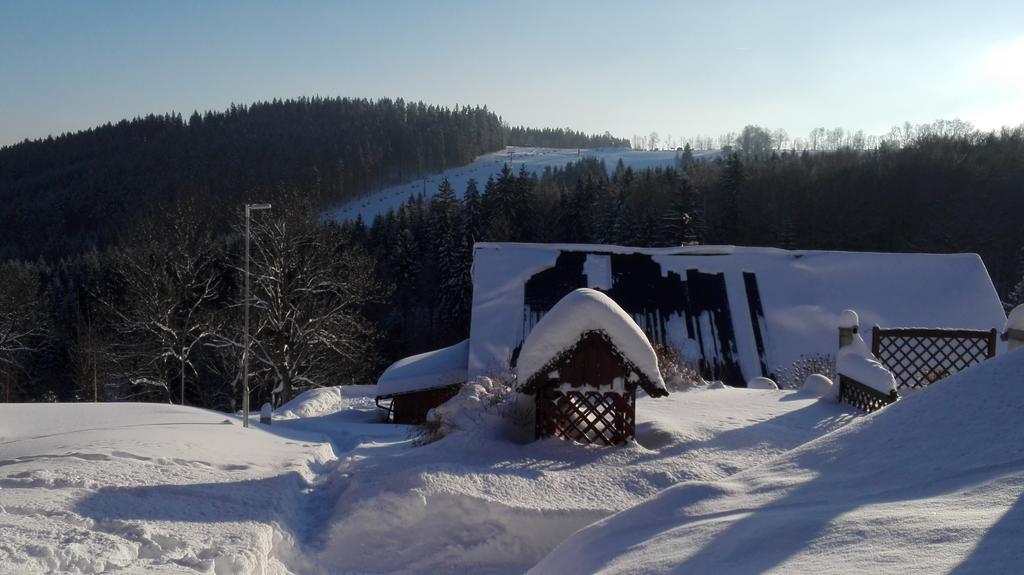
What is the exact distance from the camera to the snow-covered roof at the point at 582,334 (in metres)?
9.72

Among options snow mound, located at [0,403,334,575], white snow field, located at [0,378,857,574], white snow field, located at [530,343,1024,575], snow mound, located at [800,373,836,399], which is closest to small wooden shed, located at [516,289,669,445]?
white snow field, located at [0,378,857,574]

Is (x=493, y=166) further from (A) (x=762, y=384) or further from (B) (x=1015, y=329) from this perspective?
(B) (x=1015, y=329)

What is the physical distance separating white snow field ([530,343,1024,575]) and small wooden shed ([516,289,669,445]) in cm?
391

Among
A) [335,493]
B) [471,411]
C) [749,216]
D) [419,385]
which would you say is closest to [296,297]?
[419,385]

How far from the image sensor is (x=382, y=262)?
50625 mm

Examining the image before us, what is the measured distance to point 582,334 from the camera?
32.1 feet

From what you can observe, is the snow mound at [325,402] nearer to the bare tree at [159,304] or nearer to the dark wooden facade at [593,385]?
the bare tree at [159,304]

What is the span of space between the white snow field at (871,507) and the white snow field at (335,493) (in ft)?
8.16

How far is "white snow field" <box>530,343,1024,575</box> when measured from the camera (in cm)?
341

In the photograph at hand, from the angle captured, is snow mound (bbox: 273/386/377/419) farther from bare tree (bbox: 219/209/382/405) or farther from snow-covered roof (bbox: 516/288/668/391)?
snow-covered roof (bbox: 516/288/668/391)

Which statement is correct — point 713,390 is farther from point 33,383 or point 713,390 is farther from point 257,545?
point 33,383

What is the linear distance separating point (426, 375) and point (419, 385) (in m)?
0.37

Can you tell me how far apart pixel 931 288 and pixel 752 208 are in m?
34.4

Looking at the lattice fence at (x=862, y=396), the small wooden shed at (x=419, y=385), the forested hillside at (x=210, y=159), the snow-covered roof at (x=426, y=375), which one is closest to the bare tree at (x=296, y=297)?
the snow-covered roof at (x=426, y=375)
